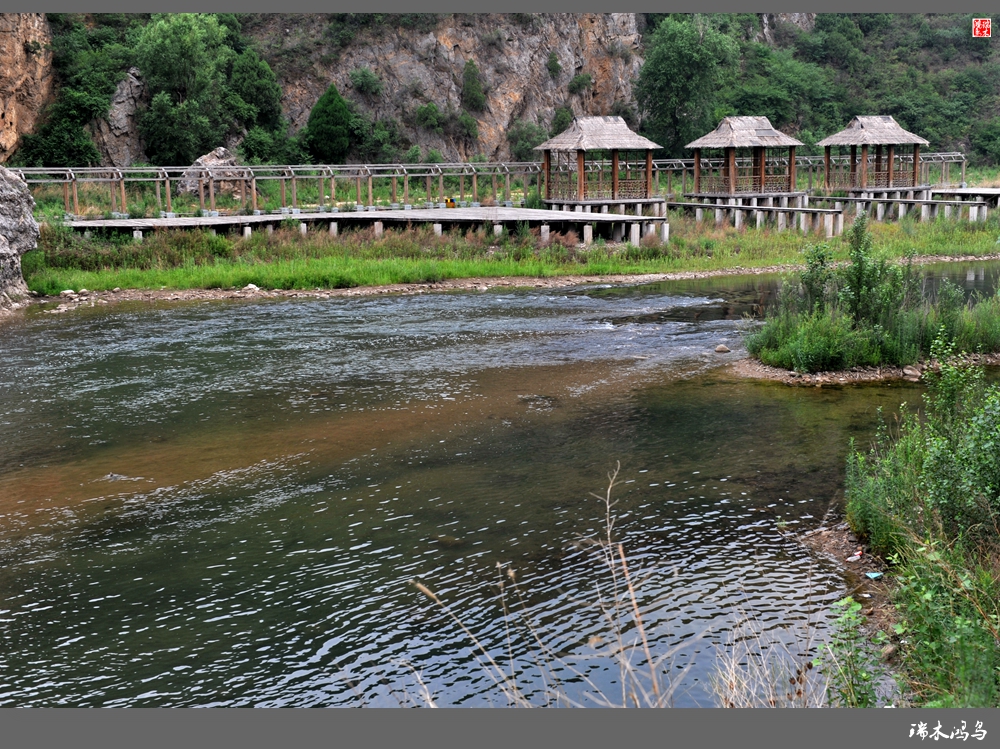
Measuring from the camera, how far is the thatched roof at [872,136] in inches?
1704

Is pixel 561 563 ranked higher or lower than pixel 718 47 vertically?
lower

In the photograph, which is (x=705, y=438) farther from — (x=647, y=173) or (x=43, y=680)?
(x=647, y=173)

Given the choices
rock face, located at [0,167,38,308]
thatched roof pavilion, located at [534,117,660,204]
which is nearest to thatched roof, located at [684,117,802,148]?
thatched roof pavilion, located at [534,117,660,204]

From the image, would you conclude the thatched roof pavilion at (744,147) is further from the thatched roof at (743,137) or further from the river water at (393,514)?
the river water at (393,514)

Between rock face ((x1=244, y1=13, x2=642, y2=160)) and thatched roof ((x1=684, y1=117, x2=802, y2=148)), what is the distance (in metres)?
13.8

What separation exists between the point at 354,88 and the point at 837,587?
1784 inches

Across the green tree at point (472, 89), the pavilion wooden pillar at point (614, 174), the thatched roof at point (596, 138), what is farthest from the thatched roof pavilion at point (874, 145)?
the green tree at point (472, 89)

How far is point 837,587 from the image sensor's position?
26.9 feet

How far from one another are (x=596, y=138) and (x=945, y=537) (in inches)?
1228

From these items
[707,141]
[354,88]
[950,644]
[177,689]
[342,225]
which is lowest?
[177,689]

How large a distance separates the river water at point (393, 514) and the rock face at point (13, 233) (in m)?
6.29

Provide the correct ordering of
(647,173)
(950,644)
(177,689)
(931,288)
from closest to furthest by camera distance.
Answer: (950,644), (177,689), (931,288), (647,173)

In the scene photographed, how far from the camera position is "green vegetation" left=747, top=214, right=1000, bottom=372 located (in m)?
15.7

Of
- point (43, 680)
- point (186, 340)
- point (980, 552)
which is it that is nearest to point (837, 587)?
point (980, 552)
